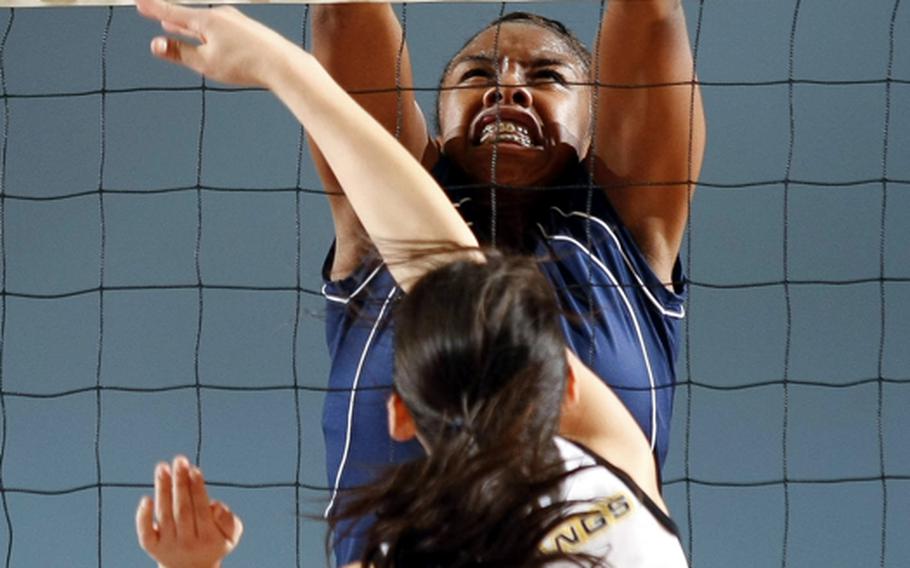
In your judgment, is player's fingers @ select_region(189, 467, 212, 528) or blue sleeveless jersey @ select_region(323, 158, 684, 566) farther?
blue sleeveless jersey @ select_region(323, 158, 684, 566)

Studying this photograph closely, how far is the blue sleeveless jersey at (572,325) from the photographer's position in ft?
4.10

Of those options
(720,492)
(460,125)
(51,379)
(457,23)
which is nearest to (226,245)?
(51,379)

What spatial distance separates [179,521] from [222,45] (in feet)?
0.92

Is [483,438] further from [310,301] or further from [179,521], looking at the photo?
[310,301]

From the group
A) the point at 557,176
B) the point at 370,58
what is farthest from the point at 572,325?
the point at 370,58

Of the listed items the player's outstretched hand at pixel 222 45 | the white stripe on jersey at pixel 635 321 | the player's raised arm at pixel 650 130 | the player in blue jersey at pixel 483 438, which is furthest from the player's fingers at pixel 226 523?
the player's raised arm at pixel 650 130

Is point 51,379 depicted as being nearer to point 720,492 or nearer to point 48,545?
point 48,545

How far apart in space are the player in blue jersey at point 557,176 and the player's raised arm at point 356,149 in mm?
372

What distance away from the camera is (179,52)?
890 mm

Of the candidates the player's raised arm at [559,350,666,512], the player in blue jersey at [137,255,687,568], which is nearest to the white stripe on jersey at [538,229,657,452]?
the player's raised arm at [559,350,666,512]

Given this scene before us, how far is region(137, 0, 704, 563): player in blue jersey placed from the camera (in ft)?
4.16

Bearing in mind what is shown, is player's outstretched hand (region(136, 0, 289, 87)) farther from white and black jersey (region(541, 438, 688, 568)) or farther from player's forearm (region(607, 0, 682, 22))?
player's forearm (region(607, 0, 682, 22))

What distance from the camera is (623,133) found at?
4.53ft

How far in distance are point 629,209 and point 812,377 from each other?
131 cm
